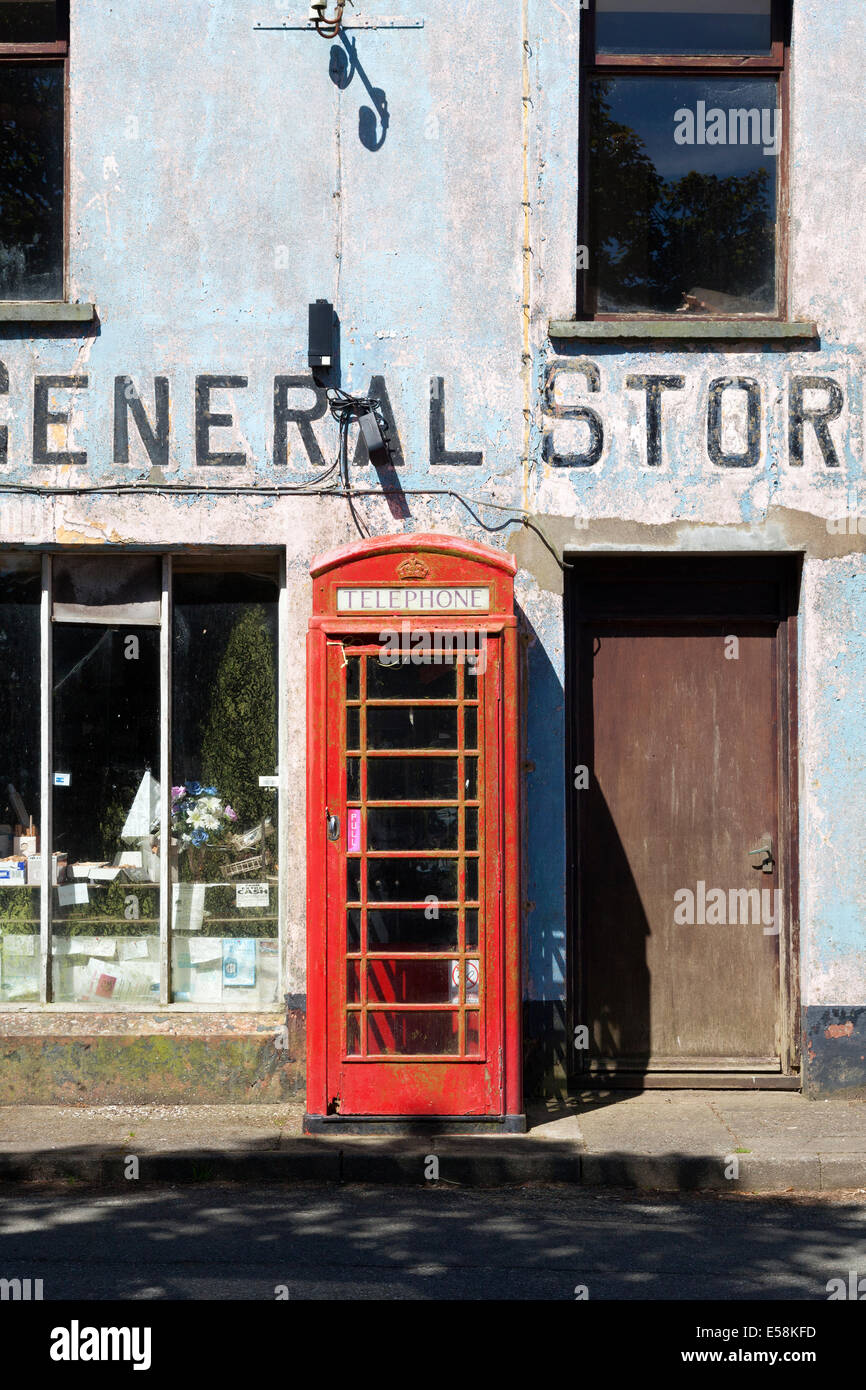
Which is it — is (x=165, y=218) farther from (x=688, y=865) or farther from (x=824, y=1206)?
(x=824, y=1206)

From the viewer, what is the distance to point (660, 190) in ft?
30.1

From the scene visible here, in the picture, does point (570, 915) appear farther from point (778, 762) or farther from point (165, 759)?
point (165, 759)

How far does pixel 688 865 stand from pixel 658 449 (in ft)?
8.48

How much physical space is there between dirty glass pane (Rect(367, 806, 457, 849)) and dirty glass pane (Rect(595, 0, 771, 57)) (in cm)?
490

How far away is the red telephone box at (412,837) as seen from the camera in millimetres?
7902

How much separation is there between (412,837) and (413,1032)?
3.47 feet

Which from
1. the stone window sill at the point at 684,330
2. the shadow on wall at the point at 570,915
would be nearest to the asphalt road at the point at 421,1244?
the shadow on wall at the point at 570,915

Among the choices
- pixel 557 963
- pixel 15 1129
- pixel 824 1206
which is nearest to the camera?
pixel 824 1206

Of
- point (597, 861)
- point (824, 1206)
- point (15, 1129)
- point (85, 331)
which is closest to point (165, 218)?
point (85, 331)

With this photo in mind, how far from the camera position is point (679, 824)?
Answer: 30.0ft

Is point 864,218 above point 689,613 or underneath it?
above

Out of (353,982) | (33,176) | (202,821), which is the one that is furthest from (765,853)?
(33,176)

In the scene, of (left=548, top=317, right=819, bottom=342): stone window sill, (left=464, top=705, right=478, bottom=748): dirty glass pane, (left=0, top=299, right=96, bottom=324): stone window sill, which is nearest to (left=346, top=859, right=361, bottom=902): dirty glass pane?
(left=464, top=705, right=478, bottom=748): dirty glass pane

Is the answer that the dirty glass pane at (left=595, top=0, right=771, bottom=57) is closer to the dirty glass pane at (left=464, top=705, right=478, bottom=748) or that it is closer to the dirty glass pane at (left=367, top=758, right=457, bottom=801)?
the dirty glass pane at (left=464, top=705, right=478, bottom=748)
